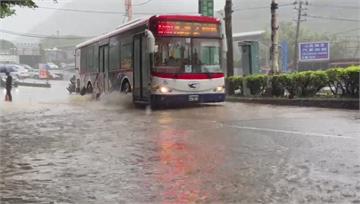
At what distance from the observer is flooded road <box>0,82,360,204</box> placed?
243 inches

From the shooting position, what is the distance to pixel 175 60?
18141 millimetres

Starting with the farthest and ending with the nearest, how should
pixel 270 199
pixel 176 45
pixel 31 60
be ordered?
1. pixel 31 60
2. pixel 176 45
3. pixel 270 199

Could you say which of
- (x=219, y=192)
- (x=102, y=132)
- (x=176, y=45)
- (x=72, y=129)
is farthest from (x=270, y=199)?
(x=176, y=45)

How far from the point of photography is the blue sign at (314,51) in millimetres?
52344

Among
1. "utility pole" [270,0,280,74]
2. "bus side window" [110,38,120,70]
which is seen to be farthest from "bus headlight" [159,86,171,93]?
"utility pole" [270,0,280,74]

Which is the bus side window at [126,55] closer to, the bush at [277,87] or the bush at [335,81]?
the bush at [277,87]

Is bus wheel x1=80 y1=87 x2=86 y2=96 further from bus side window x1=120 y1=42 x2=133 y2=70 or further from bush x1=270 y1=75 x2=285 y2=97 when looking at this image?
bush x1=270 y1=75 x2=285 y2=97

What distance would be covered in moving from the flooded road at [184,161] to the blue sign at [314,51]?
39223 millimetres

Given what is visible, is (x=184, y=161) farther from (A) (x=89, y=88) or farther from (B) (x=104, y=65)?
(A) (x=89, y=88)

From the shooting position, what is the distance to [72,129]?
41.7ft

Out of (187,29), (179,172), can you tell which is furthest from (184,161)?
(187,29)

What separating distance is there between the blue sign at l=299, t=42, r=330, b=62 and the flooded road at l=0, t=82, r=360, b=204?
39223 millimetres

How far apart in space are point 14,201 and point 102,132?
19.4 ft

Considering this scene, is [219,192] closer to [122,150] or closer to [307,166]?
[307,166]
